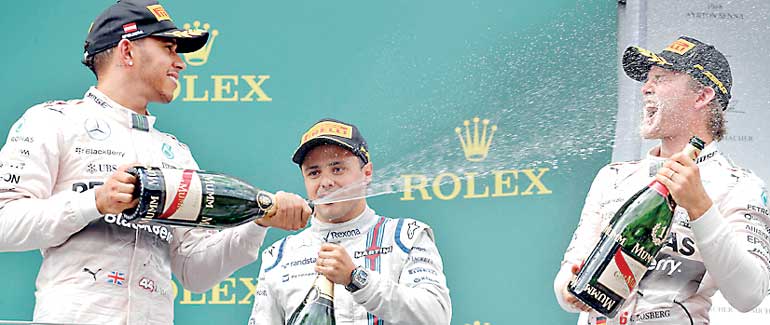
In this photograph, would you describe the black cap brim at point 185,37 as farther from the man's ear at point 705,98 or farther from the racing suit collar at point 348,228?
the man's ear at point 705,98

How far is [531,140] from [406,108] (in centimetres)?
51

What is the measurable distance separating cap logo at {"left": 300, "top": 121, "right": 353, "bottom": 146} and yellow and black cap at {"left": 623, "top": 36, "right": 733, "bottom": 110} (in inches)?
26.5

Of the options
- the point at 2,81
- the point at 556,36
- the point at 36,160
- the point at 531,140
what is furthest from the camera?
the point at 2,81

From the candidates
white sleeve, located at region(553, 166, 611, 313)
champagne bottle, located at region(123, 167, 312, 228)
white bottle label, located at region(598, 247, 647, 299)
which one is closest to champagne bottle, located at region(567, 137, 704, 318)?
white bottle label, located at region(598, 247, 647, 299)

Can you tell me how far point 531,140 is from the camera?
2.95m

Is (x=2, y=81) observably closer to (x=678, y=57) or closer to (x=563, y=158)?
(x=563, y=158)

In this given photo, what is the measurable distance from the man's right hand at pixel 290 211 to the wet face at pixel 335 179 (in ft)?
1.40

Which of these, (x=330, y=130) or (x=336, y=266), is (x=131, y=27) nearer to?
(x=330, y=130)

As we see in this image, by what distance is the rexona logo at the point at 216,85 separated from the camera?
139 inches

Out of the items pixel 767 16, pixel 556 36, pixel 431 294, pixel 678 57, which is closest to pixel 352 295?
pixel 431 294

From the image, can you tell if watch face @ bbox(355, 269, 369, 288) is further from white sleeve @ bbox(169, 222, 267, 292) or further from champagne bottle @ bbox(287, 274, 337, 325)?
white sleeve @ bbox(169, 222, 267, 292)

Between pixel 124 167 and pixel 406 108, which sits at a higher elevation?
pixel 406 108

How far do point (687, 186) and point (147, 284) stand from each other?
108cm

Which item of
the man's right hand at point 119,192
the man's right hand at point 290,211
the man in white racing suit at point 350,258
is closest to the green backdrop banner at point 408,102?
the man in white racing suit at point 350,258
